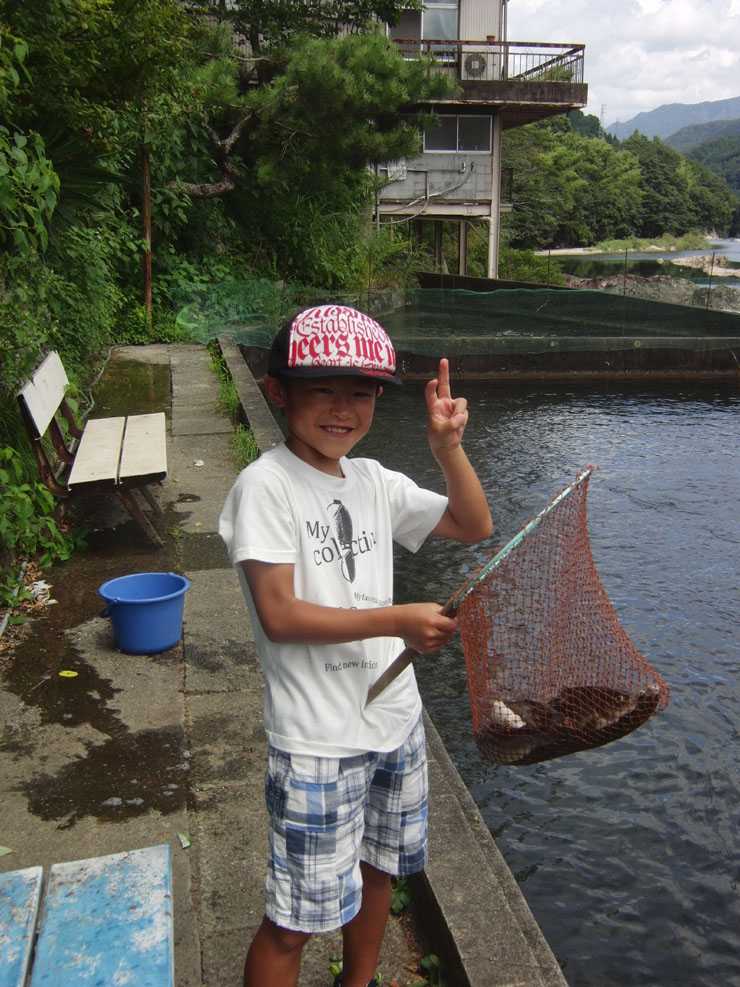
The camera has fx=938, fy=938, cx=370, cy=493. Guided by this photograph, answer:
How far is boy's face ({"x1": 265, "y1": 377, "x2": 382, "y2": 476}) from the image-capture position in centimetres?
193

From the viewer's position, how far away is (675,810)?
13.9 ft

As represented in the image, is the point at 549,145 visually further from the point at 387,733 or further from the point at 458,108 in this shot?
the point at 387,733

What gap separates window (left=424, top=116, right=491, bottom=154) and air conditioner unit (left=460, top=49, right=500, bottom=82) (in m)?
1.28

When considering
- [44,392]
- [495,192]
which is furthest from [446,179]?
[44,392]

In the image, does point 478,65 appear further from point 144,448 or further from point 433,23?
point 144,448

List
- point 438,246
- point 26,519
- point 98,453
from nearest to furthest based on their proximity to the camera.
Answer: point 26,519
point 98,453
point 438,246

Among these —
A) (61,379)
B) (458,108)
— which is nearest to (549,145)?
(458,108)

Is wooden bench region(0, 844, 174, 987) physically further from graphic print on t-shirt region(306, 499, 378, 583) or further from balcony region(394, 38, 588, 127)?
balcony region(394, 38, 588, 127)

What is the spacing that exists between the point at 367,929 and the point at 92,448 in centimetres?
449

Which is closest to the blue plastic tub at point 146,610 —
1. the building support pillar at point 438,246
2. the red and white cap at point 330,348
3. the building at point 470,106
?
the red and white cap at point 330,348

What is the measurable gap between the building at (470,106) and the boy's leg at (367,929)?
79.9 feet

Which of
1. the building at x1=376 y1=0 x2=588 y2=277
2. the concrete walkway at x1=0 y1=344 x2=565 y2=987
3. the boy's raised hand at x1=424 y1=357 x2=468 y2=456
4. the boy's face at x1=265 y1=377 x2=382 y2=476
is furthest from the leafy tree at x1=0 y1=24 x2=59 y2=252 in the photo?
the building at x1=376 y1=0 x2=588 y2=277

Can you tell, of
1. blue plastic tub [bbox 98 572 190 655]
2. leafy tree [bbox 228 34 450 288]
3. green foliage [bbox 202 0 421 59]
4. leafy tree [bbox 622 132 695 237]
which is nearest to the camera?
blue plastic tub [bbox 98 572 190 655]

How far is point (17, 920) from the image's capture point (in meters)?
1.84
